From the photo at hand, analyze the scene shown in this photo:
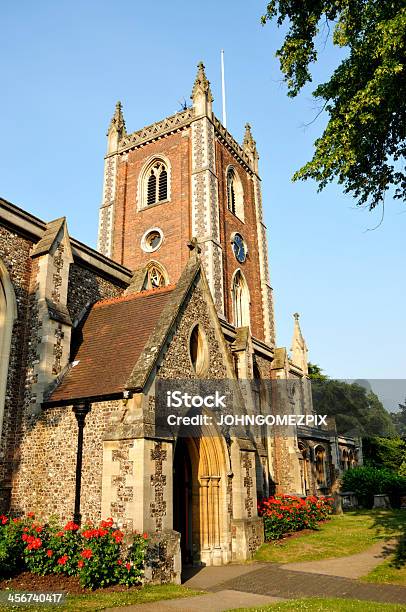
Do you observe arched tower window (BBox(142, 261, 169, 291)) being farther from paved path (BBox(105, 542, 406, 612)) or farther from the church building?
paved path (BBox(105, 542, 406, 612))

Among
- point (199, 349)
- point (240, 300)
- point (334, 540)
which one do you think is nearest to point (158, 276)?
point (240, 300)

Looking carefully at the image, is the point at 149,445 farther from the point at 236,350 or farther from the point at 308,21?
the point at 236,350

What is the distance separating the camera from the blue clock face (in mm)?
32938

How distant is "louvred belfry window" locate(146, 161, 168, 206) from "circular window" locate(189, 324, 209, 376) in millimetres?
21197

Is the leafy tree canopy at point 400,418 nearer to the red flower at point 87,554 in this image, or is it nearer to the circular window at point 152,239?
the circular window at point 152,239

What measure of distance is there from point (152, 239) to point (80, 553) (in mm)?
25007

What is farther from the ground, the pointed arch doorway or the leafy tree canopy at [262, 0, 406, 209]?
the leafy tree canopy at [262, 0, 406, 209]

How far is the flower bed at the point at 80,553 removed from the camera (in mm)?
8930

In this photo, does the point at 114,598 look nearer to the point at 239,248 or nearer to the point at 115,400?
the point at 115,400

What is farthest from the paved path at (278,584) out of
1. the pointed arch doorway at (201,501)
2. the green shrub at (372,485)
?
the green shrub at (372,485)

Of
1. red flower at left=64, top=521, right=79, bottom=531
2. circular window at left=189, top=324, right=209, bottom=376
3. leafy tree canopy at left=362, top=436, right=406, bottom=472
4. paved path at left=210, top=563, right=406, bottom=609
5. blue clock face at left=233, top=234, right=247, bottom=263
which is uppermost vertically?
blue clock face at left=233, top=234, right=247, bottom=263

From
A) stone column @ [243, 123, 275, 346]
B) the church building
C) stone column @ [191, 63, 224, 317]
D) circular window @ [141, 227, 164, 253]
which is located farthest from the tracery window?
the church building

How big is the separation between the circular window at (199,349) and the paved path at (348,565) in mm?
5456

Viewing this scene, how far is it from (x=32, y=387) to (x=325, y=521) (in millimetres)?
13350
